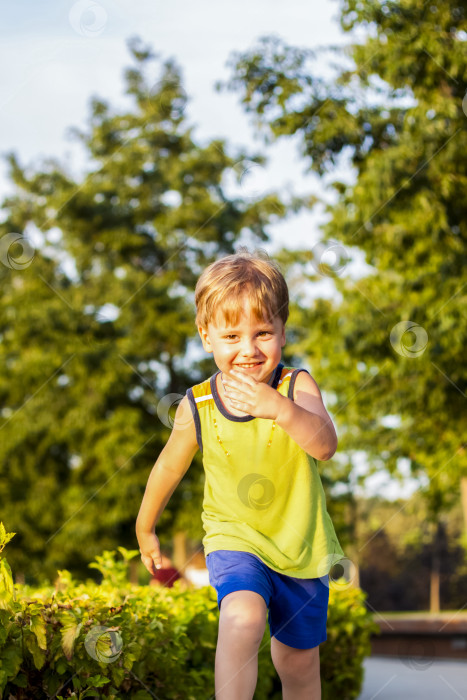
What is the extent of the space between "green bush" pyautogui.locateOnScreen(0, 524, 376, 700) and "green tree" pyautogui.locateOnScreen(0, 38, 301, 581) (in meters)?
14.8

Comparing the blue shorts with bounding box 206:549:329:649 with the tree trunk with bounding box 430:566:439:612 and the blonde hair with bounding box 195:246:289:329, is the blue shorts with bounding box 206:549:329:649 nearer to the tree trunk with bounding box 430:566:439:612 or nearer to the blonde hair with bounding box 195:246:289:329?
the blonde hair with bounding box 195:246:289:329

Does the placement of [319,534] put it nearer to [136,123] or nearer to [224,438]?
[224,438]

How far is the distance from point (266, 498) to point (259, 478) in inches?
2.4

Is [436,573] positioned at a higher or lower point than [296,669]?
lower

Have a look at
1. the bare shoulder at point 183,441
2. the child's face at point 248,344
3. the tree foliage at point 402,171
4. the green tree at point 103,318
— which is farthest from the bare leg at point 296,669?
the green tree at point 103,318

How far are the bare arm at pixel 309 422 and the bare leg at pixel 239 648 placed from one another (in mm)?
445

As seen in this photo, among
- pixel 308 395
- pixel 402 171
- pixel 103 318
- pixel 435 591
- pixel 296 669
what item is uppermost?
pixel 308 395

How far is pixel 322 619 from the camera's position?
2.62 meters

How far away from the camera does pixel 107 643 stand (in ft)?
7.82

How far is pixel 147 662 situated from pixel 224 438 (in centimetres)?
84

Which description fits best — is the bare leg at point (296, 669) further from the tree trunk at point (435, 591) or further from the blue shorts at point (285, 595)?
the tree trunk at point (435, 591)

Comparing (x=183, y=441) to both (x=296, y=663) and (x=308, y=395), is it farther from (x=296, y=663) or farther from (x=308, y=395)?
(x=296, y=663)

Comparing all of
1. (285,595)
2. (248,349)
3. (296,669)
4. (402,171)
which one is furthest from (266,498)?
(402,171)

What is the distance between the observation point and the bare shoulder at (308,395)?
253 cm
